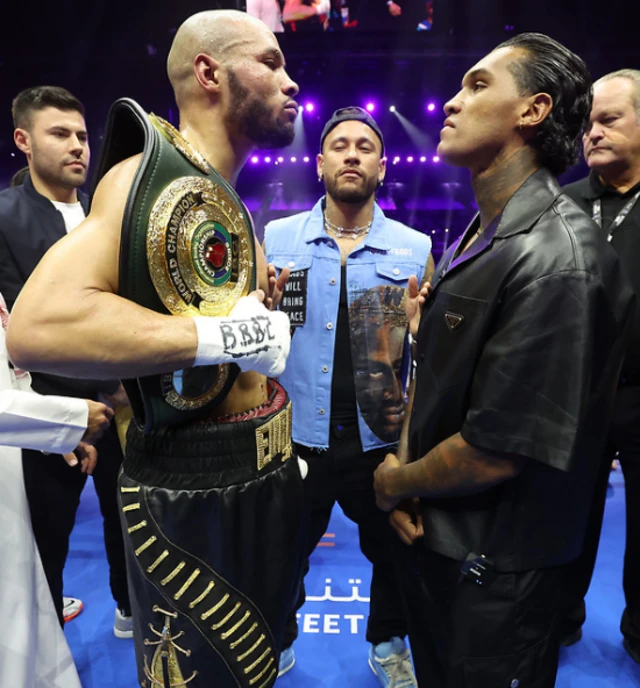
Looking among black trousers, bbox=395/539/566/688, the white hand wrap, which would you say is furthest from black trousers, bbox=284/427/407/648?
the white hand wrap

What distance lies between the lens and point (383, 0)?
5453 millimetres

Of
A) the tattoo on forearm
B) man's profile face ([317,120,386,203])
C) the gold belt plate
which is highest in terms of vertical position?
man's profile face ([317,120,386,203])

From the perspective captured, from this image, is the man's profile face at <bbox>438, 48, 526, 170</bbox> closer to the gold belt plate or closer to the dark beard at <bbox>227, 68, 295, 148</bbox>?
the dark beard at <bbox>227, 68, 295, 148</bbox>

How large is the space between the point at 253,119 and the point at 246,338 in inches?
25.6

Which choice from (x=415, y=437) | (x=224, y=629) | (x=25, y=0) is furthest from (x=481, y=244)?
(x=25, y=0)

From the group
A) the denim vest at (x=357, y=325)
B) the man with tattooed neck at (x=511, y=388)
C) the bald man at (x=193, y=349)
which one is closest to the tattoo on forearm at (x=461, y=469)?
the man with tattooed neck at (x=511, y=388)

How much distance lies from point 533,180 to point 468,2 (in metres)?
5.36

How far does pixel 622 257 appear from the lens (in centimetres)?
225

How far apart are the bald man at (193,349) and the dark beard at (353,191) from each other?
2.90ft

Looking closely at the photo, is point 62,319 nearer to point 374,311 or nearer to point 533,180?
point 533,180

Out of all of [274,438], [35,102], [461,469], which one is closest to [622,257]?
[461,469]

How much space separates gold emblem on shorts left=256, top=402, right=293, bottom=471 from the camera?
1188 mm

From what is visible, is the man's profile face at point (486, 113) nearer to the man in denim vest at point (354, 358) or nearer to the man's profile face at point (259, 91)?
the man's profile face at point (259, 91)

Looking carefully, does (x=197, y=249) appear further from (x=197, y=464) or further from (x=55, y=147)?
(x=55, y=147)
